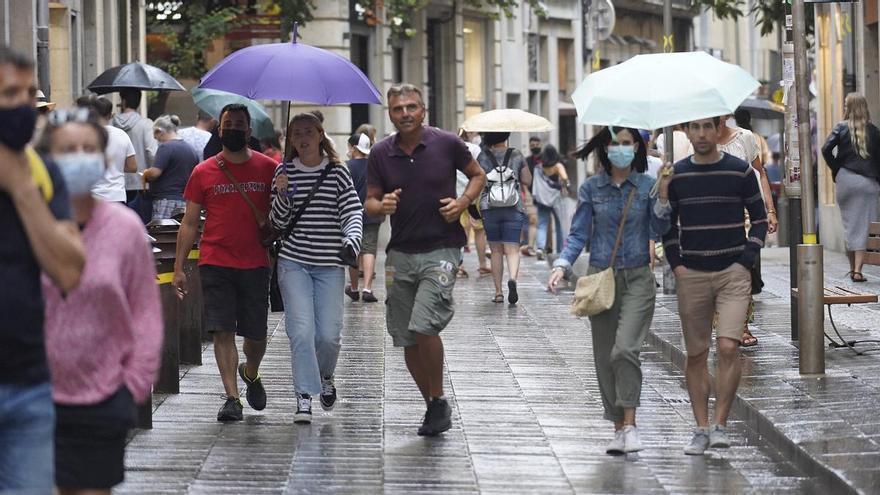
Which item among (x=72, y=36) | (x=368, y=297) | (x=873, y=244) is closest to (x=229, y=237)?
(x=873, y=244)

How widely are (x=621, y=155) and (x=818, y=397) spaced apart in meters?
2.19

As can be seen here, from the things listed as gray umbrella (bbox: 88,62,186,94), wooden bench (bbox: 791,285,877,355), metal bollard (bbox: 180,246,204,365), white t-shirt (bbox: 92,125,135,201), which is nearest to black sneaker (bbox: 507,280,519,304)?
gray umbrella (bbox: 88,62,186,94)

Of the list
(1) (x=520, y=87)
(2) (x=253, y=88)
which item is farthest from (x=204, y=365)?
(1) (x=520, y=87)

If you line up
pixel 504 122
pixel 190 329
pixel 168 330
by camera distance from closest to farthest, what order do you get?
pixel 168 330, pixel 190 329, pixel 504 122

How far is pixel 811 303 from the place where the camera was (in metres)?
12.1

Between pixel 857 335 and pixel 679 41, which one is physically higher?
pixel 679 41

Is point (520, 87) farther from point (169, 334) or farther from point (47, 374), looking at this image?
point (47, 374)

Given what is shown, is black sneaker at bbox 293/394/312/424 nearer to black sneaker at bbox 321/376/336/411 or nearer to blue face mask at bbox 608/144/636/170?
black sneaker at bbox 321/376/336/411

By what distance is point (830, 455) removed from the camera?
9.22 metres

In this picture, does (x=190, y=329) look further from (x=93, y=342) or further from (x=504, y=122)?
(x=504, y=122)

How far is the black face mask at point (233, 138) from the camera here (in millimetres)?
10859

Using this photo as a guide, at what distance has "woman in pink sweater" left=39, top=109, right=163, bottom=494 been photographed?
231 inches

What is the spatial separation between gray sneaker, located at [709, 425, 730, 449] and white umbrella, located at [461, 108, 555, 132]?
36.8 ft

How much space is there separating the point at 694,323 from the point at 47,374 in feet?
16.6
